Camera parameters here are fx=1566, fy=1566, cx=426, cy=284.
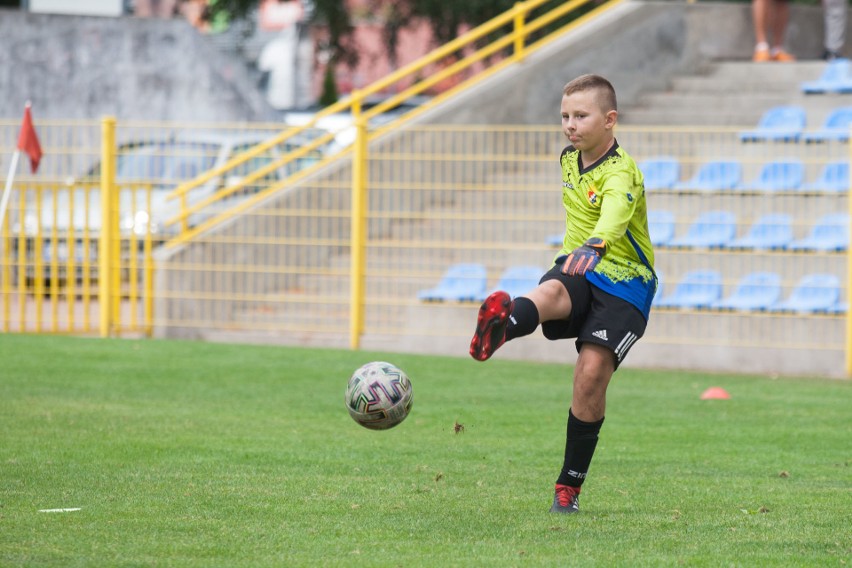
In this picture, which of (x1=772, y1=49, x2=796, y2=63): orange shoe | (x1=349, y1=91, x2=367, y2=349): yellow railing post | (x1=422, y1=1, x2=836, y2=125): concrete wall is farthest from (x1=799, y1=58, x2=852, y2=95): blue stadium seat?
(x1=349, y1=91, x2=367, y2=349): yellow railing post

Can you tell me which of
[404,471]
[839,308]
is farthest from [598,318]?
[839,308]

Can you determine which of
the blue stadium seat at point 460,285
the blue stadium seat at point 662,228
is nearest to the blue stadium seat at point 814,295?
the blue stadium seat at point 662,228

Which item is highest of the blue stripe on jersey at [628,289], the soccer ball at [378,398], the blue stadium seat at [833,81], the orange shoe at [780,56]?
the orange shoe at [780,56]

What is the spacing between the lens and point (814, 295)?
14078mm

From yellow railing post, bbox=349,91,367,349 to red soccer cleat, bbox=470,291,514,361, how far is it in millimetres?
9236

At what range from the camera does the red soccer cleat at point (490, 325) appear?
6.31m

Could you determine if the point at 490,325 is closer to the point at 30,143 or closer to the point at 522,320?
the point at 522,320

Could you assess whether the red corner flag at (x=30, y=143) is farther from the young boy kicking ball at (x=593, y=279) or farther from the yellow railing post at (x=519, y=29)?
the young boy kicking ball at (x=593, y=279)

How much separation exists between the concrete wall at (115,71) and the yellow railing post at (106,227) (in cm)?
998

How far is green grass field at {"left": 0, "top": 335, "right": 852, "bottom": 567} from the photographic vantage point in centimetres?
606

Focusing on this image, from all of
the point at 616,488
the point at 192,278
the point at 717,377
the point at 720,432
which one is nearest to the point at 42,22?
the point at 192,278

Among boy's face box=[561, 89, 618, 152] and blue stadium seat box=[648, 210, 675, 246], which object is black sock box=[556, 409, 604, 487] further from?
blue stadium seat box=[648, 210, 675, 246]

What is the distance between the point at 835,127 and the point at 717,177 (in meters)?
2.19

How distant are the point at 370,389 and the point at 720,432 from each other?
13.1 feet
